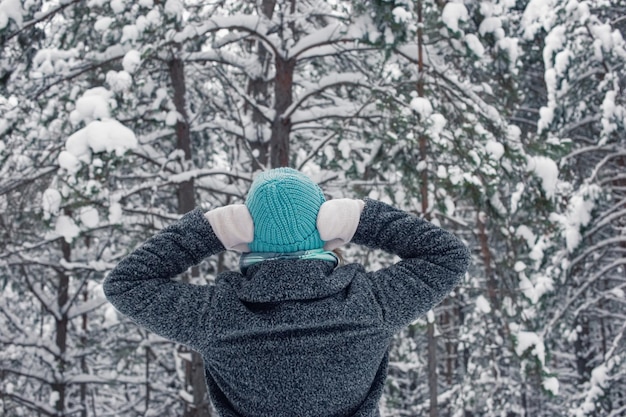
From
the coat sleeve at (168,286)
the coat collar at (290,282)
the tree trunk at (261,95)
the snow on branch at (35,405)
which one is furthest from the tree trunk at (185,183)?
the coat collar at (290,282)

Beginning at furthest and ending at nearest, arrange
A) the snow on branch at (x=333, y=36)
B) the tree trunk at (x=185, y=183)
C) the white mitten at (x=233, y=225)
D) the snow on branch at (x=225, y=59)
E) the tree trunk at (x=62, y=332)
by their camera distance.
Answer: the tree trunk at (x=62, y=332) < the tree trunk at (x=185, y=183) < the snow on branch at (x=225, y=59) < the snow on branch at (x=333, y=36) < the white mitten at (x=233, y=225)

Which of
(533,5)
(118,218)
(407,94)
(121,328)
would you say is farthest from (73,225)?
(121,328)

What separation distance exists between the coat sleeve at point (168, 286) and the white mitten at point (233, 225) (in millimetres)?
30

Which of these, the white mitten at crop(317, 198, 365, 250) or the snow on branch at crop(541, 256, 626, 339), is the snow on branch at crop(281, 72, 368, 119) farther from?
the white mitten at crop(317, 198, 365, 250)

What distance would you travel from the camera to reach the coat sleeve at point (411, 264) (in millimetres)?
1887

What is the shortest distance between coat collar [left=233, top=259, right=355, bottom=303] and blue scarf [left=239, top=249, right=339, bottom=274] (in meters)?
0.02

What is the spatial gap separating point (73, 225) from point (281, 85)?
9.28 feet

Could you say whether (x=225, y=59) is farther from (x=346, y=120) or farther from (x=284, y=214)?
(x=284, y=214)

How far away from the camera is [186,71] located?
9328 millimetres

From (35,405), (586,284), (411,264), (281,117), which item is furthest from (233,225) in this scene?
(35,405)

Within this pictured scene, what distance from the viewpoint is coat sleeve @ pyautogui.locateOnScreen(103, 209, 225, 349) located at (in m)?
1.84

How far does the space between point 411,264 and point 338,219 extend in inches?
10.0

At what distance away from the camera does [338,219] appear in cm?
190

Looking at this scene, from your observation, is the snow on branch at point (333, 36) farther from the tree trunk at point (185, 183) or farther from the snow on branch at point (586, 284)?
the snow on branch at point (586, 284)
